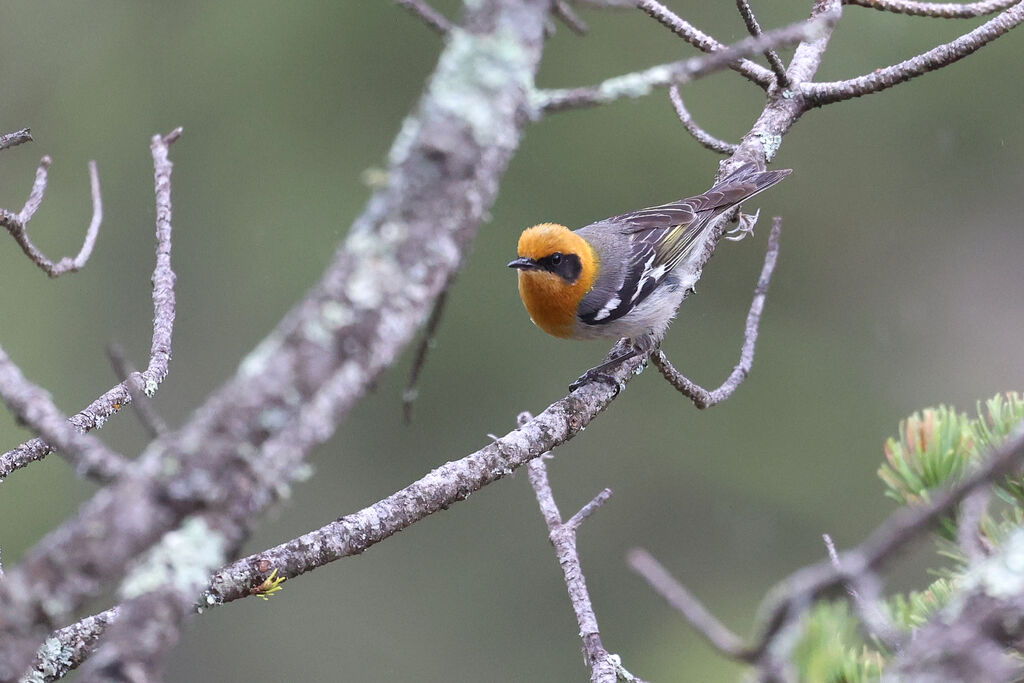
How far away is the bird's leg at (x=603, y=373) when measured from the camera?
A: 12.9 ft

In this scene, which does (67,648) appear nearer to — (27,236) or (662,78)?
Answer: (27,236)

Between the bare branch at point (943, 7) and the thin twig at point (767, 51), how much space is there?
42 cm

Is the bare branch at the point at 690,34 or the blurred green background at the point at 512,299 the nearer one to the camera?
the bare branch at the point at 690,34

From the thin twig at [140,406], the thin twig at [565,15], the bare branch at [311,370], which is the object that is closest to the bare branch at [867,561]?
the bare branch at [311,370]

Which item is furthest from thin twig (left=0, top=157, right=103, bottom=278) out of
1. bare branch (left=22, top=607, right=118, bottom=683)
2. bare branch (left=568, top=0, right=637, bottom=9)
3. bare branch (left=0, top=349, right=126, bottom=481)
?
bare branch (left=568, top=0, right=637, bottom=9)

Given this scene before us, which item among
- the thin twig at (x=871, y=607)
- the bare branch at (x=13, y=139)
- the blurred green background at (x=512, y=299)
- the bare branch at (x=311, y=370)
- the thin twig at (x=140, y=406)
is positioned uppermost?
the blurred green background at (x=512, y=299)

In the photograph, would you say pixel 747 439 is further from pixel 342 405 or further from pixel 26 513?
pixel 342 405

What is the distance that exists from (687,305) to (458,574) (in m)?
3.12

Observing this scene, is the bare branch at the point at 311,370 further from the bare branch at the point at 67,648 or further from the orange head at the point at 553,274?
the orange head at the point at 553,274

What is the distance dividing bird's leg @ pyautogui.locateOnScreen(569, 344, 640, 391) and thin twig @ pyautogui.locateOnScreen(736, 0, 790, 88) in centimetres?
129

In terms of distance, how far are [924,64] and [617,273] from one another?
6.05 ft

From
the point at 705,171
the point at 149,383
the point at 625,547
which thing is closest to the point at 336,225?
the point at 705,171

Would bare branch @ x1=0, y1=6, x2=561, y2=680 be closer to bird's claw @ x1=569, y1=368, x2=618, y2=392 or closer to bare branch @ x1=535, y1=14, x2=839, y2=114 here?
bare branch @ x1=535, y1=14, x2=839, y2=114

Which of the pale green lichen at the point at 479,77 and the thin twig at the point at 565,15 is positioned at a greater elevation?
the thin twig at the point at 565,15
